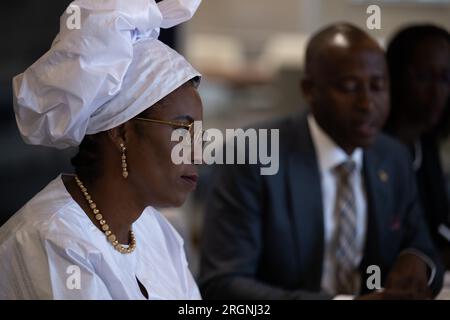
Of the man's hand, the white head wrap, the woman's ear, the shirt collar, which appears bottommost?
the man's hand

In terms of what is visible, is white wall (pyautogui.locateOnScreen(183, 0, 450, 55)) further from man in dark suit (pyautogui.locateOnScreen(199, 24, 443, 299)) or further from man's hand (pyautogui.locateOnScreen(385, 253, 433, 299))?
man's hand (pyautogui.locateOnScreen(385, 253, 433, 299))

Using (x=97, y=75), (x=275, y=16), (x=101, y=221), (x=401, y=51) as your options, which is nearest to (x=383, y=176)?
(x=401, y=51)

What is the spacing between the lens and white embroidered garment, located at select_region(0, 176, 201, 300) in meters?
1.08

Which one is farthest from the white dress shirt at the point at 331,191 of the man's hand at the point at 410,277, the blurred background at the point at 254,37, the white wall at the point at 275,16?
the white wall at the point at 275,16

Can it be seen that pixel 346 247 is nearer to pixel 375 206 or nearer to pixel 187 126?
pixel 375 206

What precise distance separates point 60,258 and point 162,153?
0.79 feet

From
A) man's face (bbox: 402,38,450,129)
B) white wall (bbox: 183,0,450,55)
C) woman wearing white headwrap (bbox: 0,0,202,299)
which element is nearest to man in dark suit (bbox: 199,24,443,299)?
man's face (bbox: 402,38,450,129)

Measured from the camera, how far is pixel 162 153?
4.05 ft

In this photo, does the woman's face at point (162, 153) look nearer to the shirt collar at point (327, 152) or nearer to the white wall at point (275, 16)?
the shirt collar at point (327, 152)

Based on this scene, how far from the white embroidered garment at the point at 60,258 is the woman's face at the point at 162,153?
11cm

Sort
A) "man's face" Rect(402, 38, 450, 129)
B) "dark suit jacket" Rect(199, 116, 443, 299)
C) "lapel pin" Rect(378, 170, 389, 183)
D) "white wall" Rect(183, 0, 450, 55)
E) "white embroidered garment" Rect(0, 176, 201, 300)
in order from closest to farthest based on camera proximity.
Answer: "white embroidered garment" Rect(0, 176, 201, 300) → "dark suit jacket" Rect(199, 116, 443, 299) → "lapel pin" Rect(378, 170, 389, 183) → "man's face" Rect(402, 38, 450, 129) → "white wall" Rect(183, 0, 450, 55)

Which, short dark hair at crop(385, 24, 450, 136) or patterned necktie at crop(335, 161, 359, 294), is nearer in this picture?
patterned necktie at crop(335, 161, 359, 294)

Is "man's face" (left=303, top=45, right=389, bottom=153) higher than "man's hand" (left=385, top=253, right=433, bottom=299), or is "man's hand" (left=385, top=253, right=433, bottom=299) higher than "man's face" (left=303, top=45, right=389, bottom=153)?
"man's face" (left=303, top=45, right=389, bottom=153)

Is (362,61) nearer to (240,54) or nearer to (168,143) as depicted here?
(168,143)
